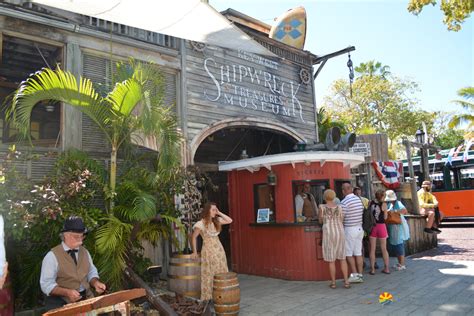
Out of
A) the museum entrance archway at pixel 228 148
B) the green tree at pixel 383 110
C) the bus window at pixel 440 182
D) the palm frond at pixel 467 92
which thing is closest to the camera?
the museum entrance archway at pixel 228 148

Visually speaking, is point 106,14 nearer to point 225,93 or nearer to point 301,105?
point 225,93

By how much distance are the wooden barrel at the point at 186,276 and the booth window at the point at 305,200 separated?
2.86m

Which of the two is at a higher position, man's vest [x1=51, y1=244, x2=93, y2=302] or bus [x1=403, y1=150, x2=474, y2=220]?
bus [x1=403, y1=150, x2=474, y2=220]

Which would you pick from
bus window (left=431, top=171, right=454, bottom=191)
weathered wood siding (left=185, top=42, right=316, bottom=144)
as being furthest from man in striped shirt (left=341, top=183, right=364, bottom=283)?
bus window (left=431, top=171, right=454, bottom=191)

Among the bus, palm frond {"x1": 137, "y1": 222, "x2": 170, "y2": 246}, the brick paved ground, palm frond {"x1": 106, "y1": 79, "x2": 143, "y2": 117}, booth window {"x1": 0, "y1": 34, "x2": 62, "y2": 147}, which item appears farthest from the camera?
the bus

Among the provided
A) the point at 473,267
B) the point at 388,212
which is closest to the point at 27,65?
the point at 388,212

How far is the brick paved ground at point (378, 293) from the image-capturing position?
5289mm

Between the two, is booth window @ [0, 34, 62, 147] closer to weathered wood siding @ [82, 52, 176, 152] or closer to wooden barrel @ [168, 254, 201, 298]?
weathered wood siding @ [82, 52, 176, 152]

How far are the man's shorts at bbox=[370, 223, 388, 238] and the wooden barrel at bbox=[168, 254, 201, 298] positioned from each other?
3.94 metres

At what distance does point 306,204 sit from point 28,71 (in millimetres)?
6943

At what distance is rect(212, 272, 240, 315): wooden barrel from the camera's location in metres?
4.88

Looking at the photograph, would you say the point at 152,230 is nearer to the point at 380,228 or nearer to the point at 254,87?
the point at 380,228

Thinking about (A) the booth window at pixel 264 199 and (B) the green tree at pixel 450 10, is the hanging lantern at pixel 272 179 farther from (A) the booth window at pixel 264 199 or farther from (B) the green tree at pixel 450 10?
(B) the green tree at pixel 450 10

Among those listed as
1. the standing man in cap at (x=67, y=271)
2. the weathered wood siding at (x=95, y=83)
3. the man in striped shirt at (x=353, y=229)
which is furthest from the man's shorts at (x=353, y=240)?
the weathered wood siding at (x=95, y=83)
